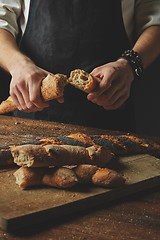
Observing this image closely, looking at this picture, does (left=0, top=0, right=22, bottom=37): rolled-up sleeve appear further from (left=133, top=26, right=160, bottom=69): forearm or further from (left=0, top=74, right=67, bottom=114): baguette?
(left=133, top=26, right=160, bottom=69): forearm

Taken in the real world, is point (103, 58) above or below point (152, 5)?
below

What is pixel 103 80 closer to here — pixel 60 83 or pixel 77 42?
pixel 60 83

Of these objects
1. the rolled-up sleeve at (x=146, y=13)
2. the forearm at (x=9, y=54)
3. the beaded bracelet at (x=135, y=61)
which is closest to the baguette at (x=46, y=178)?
the forearm at (x=9, y=54)

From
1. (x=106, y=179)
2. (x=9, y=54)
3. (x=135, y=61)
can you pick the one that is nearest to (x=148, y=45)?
(x=135, y=61)

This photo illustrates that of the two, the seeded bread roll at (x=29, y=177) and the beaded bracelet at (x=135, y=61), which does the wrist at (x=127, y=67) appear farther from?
the seeded bread roll at (x=29, y=177)

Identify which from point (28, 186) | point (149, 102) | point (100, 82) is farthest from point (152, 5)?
point (28, 186)

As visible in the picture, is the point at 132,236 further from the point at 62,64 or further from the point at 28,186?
the point at 62,64
